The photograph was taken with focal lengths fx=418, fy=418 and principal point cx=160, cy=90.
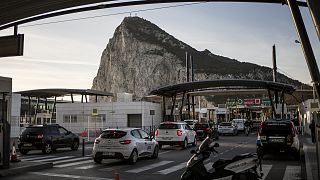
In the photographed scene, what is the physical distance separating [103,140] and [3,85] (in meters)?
4.58

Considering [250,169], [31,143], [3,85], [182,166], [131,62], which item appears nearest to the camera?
[250,169]

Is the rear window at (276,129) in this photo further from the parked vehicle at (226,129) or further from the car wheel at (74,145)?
the parked vehicle at (226,129)

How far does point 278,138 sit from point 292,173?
15.4 feet

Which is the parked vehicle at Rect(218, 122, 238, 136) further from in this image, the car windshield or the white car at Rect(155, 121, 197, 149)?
the car windshield

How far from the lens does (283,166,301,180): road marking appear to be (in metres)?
13.3

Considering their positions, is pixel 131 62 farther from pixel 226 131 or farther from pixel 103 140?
pixel 103 140

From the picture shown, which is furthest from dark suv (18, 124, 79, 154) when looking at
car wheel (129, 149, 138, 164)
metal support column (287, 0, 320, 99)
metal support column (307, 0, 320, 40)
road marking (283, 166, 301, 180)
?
metal support column (307, 0, 320, 40)

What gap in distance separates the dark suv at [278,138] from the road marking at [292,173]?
276 cm

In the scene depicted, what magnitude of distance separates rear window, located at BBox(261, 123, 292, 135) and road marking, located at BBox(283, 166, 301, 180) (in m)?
3.23

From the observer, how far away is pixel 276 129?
19312 millimetres

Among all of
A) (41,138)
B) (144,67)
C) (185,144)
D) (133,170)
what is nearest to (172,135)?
(185,144)

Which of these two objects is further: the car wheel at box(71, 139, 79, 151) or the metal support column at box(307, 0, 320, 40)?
the car wheel at box(71, 139, 79, 151)

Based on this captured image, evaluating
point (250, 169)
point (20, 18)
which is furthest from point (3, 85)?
point (250, 169)

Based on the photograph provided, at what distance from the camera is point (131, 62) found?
619ft
